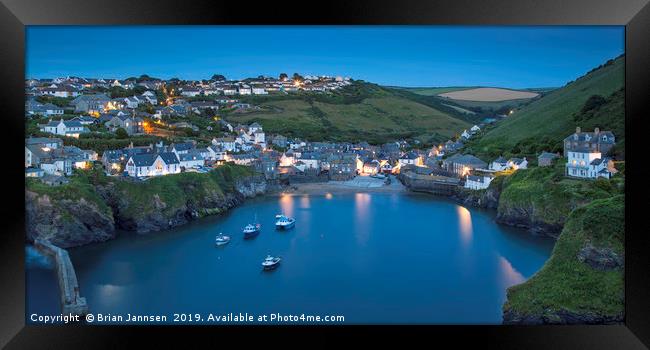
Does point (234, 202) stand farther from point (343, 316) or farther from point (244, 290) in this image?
point (343, 316)

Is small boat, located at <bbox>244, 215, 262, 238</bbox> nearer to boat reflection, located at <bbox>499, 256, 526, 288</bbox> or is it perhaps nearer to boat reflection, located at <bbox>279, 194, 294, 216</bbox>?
boat reflection, located at <bbox>279, 194, 294, 216</bbox>

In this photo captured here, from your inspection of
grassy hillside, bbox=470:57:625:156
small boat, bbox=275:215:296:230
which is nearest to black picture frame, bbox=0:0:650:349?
grassy hillside, bbox=470:57:625:156

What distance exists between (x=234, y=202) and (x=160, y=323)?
5.19m

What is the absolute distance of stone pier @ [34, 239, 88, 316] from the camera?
186 inches

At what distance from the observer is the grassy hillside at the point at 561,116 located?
5797 millimetres

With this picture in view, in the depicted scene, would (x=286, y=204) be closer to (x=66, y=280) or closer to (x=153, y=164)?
(x=153, y=164)

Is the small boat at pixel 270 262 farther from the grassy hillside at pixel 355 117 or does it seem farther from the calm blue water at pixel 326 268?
the grassy hillside at pixel 355 117

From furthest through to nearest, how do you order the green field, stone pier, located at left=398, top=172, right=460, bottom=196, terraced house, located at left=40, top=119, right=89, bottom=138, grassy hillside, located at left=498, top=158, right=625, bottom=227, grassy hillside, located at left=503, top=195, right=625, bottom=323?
stone pier, located at left=398, top=172, right=460, bottom=196, the green field, terraced house, located at left=40, top=119, right=89, bottom=138, grassy hillside, located at left=498, top=158, right=625, bottom=227, grassy hillside, located at left=503, top=195, right=625, bottom=323

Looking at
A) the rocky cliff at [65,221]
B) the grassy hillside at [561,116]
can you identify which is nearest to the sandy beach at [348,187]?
the grassy hillside at [561,116]

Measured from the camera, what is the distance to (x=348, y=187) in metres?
10.4

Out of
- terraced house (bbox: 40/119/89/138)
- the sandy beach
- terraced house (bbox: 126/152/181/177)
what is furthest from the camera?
the sandy beach

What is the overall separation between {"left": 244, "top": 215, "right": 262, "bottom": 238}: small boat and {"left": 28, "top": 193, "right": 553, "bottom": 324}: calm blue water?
0.14 metres

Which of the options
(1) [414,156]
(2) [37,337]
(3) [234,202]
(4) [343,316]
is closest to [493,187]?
(1) [414,156]

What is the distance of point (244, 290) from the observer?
18.2 feet
